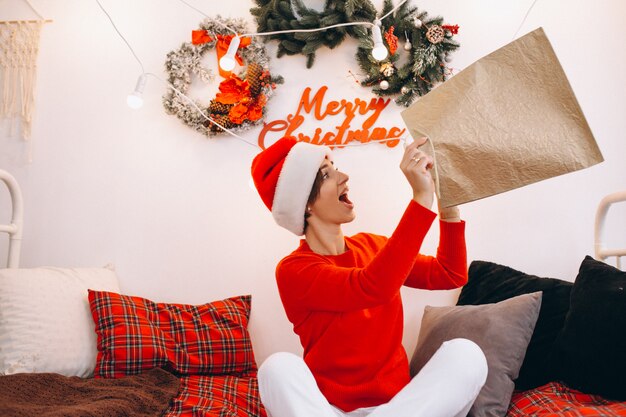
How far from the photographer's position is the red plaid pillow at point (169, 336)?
185 cm

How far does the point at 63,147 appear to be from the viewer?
2.30m

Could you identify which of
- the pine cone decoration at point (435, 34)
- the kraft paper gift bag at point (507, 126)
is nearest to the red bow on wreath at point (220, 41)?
the pine cone decoration at point (435, 34)

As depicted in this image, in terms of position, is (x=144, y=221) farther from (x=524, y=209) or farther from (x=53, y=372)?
(x=524, y=209)

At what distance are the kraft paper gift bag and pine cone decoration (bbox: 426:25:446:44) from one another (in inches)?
32.4

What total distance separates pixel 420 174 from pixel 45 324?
134cm

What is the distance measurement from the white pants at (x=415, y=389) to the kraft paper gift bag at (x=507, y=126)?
0.37 m

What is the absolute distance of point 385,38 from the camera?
2.13 meters

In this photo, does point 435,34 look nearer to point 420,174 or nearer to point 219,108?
point 219,108

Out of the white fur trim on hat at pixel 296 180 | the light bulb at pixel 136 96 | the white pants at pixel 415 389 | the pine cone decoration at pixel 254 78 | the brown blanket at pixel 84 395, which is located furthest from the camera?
the pine cone decoration at pixel 254 78

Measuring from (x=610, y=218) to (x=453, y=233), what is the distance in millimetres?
806

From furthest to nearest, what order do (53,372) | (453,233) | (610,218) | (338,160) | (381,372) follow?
(338,160), (610,218), (53,372), (453,233), (381,372)

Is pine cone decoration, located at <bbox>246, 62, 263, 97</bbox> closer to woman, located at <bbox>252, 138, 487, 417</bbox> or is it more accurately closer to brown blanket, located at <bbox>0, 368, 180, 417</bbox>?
woman, located at <bbox>252, 138, 487, 417</bbox>

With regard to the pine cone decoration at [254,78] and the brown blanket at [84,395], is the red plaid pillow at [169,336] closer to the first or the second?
the brown blanket at [84,395]

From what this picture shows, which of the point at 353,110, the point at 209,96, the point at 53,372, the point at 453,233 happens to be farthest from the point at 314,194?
the point at 53,372
